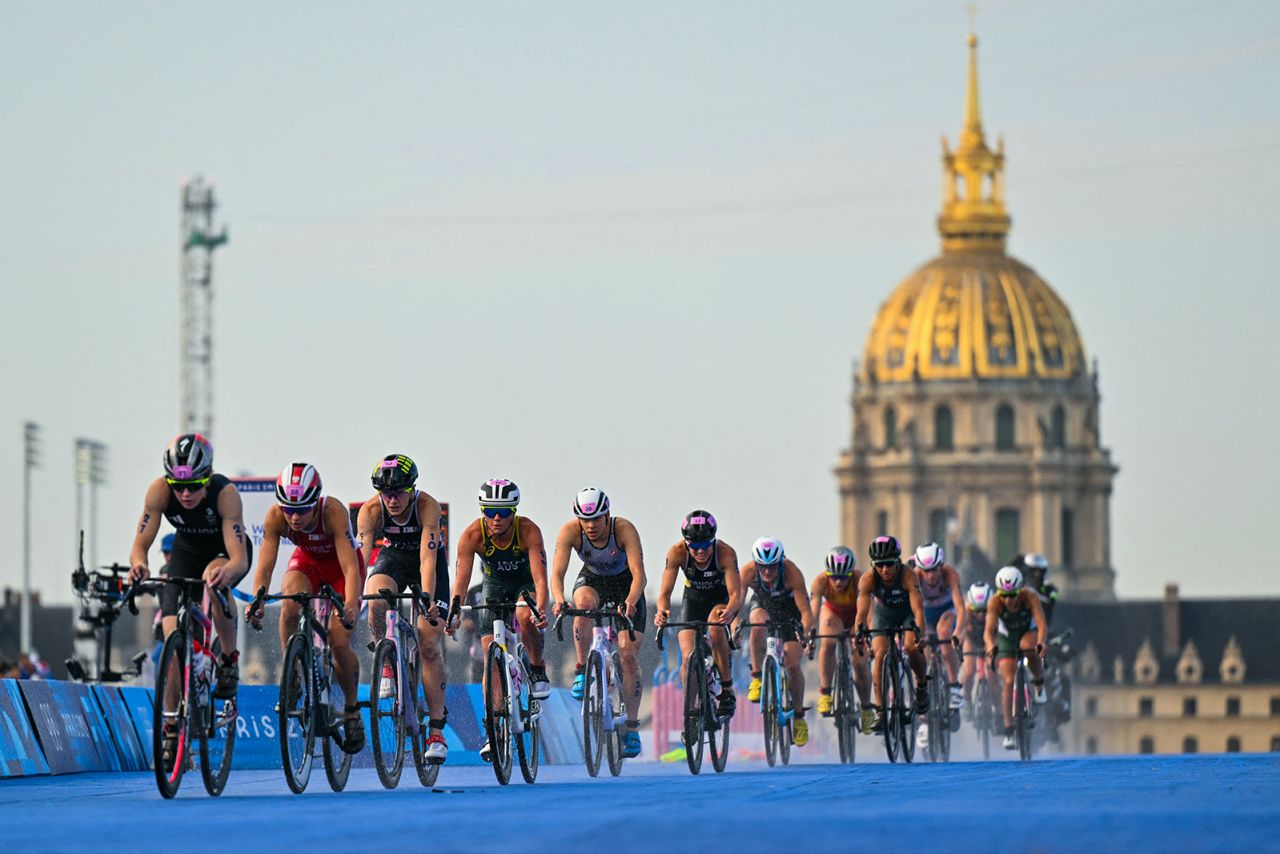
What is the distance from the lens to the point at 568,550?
2331 centimetres

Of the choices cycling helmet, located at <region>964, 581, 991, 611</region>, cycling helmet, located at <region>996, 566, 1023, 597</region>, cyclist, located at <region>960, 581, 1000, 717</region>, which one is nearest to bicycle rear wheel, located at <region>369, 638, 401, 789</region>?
cycling helmet, located at <region>996, 566, 1023, 597</region>

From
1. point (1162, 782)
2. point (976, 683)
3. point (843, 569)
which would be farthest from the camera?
point (976, 683)

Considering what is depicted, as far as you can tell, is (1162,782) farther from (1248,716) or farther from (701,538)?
(1248,716)

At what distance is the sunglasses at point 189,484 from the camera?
1905 cm

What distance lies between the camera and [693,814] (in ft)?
57.0

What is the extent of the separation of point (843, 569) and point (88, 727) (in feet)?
20.8

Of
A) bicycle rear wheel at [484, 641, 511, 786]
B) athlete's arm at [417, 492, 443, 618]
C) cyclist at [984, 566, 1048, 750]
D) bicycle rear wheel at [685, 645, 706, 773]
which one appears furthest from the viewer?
cyclist at [984, 566, 1048, 750]

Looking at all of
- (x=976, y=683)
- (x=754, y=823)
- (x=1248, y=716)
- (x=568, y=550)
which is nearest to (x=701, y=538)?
(x=568, y=550)

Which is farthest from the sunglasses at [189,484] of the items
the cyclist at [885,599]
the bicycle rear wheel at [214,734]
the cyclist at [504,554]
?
the cyclist at [885,599]

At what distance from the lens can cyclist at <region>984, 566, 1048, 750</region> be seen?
32344 mm

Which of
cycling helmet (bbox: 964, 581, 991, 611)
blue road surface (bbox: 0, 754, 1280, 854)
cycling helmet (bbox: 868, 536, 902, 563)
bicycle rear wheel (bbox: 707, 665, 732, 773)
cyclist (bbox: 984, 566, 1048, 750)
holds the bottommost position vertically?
blue road surface (bbox: 0, 754, 1280, 854)

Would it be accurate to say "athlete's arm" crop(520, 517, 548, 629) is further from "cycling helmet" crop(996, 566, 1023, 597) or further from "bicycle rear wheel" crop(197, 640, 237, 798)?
"cycling helmet" crop(996, 566, 1023, 597)

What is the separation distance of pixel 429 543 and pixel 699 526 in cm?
435

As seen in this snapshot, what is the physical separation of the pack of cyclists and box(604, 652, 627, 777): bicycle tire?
0.16 metres
